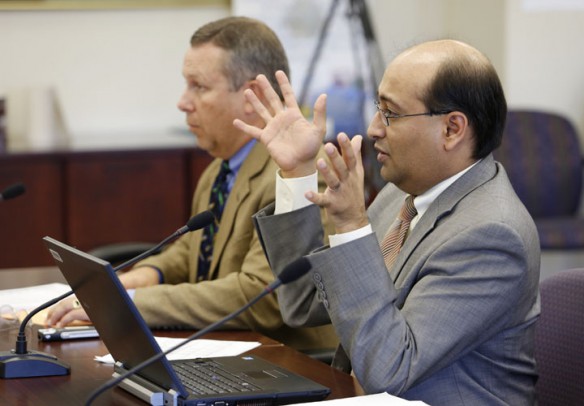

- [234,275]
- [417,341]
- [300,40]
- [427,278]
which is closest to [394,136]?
[427,278]

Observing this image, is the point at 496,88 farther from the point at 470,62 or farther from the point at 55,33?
the point at 55,33

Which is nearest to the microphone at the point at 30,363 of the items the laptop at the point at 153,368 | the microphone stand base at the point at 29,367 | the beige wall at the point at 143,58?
the microphone stand base at the point at 29,367

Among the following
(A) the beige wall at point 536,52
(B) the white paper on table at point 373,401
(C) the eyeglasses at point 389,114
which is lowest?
(A) the beige wall at point 536,52

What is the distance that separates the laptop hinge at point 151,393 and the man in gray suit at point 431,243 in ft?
1.16

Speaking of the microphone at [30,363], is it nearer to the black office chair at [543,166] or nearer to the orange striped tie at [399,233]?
the orange striped tie at [399,233]

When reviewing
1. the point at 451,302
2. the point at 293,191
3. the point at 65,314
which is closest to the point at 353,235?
the point at 451,302

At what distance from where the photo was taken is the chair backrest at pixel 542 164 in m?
5.32

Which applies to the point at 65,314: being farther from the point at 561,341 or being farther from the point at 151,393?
the point at 561,341

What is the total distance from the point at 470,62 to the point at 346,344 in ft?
2.02

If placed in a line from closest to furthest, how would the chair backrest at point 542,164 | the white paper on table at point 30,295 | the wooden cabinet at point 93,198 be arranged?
1. the white paper on table at point 30,295
2. the wooden cabinet at point 93,198
3. the chair backrest at point 542,164

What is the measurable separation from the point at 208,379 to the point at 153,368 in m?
0.13

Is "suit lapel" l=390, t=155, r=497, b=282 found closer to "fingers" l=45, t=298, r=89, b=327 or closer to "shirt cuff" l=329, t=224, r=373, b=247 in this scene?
"shirt cuff" l=329, t=224, r=373, b=247

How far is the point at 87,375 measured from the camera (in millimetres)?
2066

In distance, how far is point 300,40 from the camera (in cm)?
580
